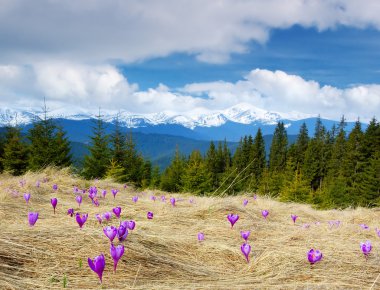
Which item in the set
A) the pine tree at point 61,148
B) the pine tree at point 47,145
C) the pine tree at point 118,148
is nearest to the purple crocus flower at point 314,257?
the pine tree at point 47,145

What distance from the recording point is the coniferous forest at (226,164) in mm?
27000

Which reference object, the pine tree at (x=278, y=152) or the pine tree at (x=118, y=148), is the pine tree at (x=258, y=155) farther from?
the pine tree at (x=118, y=148)

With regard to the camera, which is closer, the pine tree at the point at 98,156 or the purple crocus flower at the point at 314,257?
the purple crocus flower at the point at 314,257

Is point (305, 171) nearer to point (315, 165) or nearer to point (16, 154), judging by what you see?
point (315, 165)

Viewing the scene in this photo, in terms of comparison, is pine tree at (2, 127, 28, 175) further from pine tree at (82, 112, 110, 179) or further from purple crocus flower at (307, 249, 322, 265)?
purple crocus flower at (307, 249, 322, 265)

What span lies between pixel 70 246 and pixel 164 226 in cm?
161

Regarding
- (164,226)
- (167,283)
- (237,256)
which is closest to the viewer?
(167,283)

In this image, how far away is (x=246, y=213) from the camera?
5.74 metres

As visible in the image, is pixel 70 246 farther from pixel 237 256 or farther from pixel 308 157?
pixel 308 157

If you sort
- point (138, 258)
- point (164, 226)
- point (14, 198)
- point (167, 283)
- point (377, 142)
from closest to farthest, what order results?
1. point (167, 283)
2. point (138, 258)
3. point (164, 226)
4. point (14, 198)
5. point (377, 142)

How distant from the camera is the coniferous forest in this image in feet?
88.6

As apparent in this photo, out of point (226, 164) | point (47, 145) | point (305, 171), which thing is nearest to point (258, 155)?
point (226, 164)

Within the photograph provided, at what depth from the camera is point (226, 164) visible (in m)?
81.6

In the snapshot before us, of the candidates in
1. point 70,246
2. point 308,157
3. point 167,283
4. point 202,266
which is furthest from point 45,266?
point 308,157
